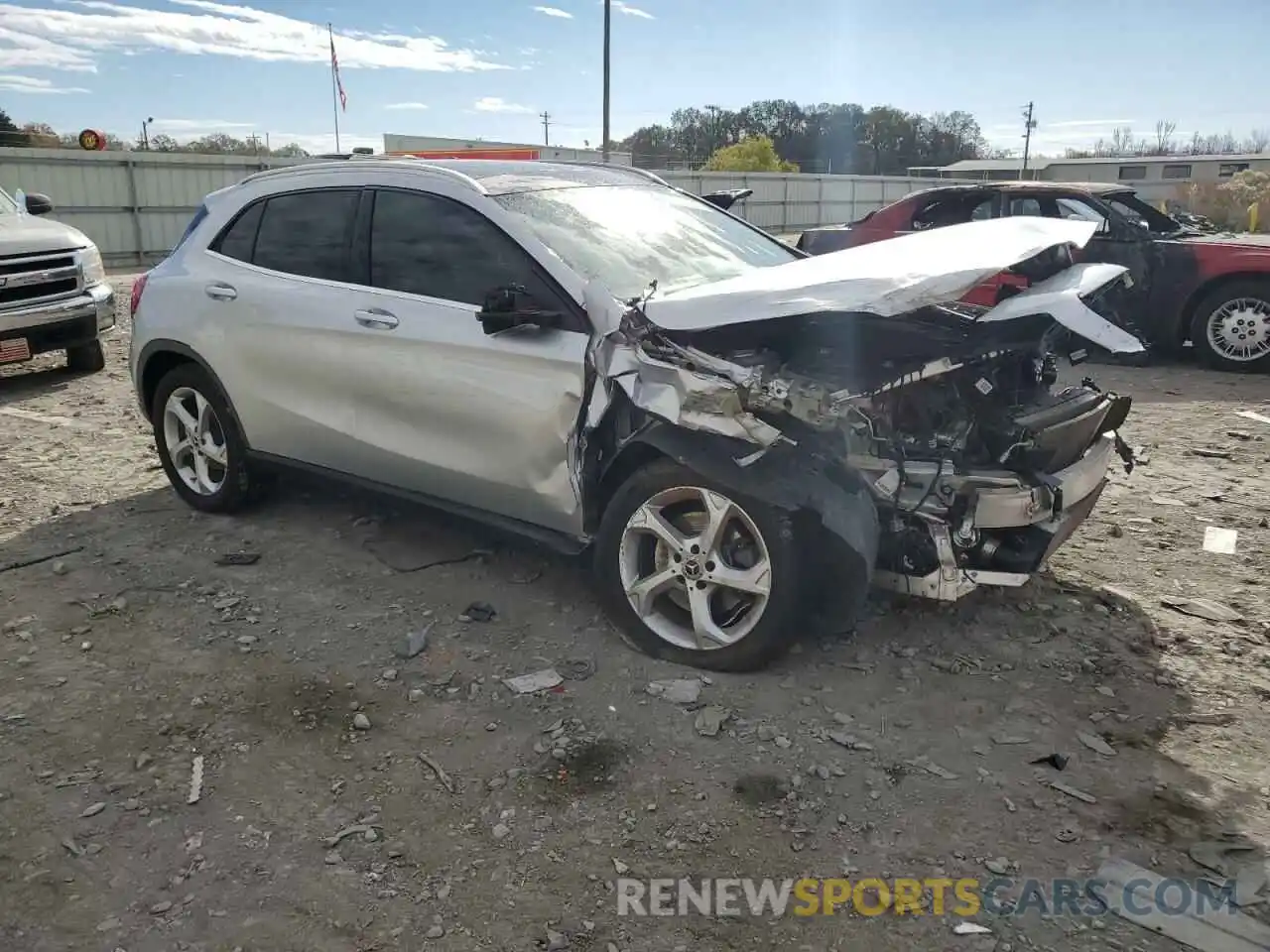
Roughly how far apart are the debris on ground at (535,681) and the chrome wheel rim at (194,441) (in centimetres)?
248

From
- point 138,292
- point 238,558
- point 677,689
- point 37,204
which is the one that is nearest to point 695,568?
point 677,689

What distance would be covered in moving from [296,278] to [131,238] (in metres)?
19.1

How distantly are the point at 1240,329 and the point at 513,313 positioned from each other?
7887 millimetres

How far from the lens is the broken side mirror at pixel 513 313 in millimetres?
3695

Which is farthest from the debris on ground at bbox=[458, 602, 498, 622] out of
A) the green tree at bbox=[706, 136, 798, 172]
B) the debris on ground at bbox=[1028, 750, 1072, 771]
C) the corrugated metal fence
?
the green tree at bbox=[706, 136, 798, 172]

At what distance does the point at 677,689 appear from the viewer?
3.60 metres

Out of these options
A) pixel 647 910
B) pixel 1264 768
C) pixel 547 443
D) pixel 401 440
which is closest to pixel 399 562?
pixel 401 440

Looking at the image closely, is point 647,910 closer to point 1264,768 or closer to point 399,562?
point 1264,768

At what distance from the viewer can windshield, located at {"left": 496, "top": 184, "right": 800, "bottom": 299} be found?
4012mm

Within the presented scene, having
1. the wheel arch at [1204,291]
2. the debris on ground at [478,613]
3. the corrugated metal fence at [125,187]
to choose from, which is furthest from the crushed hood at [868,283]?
the corrugated metal fence at [125,187]

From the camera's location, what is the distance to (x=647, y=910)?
2574 mm

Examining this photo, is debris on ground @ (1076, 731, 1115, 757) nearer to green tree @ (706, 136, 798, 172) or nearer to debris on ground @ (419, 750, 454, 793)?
debris on ground @ (419, 750, 454, 793)

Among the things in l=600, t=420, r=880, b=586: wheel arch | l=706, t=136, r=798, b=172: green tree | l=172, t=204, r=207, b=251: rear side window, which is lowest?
l=600, t=420, r=880, b=586: wheel arch

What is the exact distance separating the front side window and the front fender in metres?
0.93
